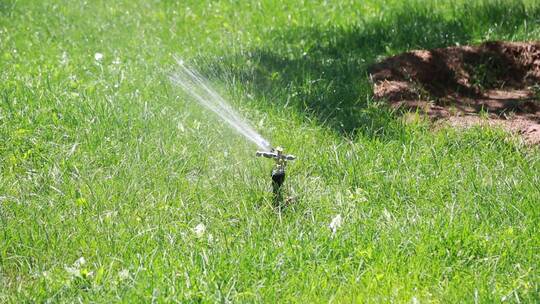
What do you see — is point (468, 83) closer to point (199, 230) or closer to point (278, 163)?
point (278, 163)

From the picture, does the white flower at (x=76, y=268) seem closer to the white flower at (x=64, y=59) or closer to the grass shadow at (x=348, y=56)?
the grass shadow at (x=348, y=56)

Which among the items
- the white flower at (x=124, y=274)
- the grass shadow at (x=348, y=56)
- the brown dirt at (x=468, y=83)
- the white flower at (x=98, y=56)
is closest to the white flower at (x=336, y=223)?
the white flower at (x=124, y=274)

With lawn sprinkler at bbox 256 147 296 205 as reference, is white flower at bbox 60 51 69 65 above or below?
below

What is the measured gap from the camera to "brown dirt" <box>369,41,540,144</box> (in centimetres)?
559

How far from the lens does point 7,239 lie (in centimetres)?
397

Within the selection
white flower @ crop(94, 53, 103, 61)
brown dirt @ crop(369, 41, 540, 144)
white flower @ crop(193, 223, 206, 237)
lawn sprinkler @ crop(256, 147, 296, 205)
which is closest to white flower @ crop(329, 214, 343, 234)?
lawn sprinkler @ crop(256, 147, 296, 205)

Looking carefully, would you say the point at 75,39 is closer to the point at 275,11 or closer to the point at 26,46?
the point at 26,46

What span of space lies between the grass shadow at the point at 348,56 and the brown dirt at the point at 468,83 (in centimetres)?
23

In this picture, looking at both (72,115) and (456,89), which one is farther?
(456,89)

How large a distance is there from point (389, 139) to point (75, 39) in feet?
11.4

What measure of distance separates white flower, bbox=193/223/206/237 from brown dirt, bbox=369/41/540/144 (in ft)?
6.39

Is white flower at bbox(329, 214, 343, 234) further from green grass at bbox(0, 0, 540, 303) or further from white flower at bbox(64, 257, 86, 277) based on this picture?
white flower at bbox(64, 257, 86, 277)

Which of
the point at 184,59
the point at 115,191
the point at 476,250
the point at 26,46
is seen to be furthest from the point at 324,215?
the point at 26,46

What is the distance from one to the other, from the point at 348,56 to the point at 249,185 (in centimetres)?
260
